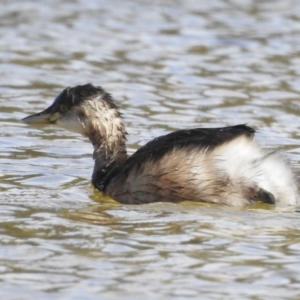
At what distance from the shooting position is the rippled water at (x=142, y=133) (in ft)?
17.5

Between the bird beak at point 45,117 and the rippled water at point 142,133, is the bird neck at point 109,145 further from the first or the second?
the bird beak at point 45,117

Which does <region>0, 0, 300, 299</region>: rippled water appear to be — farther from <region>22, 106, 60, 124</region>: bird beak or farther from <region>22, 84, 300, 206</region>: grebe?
<region>22, 106, 60, 124</region>: bird beak

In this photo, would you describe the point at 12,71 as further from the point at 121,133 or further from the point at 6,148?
the point at 121,133

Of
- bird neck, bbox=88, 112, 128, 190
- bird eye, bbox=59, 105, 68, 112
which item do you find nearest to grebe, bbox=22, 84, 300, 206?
bird neck, bbox=88, 112, 128, 190

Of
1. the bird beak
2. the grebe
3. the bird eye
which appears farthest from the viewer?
the bird beak

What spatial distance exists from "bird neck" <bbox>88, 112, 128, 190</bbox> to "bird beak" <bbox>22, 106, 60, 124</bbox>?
0.41 metres

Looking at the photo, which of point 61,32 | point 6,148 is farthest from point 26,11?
point 6,148

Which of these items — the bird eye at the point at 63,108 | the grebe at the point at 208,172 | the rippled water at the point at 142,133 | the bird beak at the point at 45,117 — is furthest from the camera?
the bird beak at the point at 45,117

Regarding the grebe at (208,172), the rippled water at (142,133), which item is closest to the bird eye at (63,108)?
the rippled water at (142,133)

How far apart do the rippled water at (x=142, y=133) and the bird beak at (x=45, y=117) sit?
1.08 ft

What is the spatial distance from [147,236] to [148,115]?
4007 mm

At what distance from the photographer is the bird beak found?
805 cm

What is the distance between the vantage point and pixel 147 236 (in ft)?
19.9

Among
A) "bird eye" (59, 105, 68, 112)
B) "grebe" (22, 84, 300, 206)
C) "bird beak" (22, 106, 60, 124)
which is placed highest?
"bird eye" (59, 105, 68, 112)
